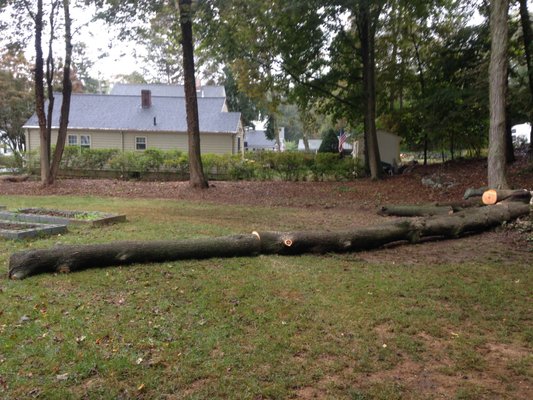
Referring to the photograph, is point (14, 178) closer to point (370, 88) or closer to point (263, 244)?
point (370, 88)

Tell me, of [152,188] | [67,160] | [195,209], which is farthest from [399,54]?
[67,160]

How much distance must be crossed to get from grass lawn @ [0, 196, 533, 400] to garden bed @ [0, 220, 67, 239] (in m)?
1.06

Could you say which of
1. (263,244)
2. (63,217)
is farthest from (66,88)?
(263,244)

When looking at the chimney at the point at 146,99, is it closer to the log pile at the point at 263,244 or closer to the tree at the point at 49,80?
the tree at the point at 49,80

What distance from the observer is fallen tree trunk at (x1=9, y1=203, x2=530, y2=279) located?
5.93 m

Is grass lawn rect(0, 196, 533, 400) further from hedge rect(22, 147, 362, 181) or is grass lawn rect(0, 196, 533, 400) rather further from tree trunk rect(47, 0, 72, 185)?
hedge rect(22, 147, 362, 181)

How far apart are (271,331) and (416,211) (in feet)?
23.0

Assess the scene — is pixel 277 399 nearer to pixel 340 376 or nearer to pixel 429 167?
pixel 340 376

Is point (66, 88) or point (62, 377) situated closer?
point (62, 377)

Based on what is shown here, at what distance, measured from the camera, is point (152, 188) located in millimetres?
17281

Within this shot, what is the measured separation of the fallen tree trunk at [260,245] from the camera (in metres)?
5.93

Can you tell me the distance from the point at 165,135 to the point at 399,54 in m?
16.0

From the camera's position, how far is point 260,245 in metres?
6.99

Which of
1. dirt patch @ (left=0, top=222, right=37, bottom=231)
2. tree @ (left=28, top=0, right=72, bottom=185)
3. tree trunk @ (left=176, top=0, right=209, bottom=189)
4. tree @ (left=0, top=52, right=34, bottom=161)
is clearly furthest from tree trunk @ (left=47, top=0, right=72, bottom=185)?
tree @ (left=0, top=52, right=34, bottom=161)
